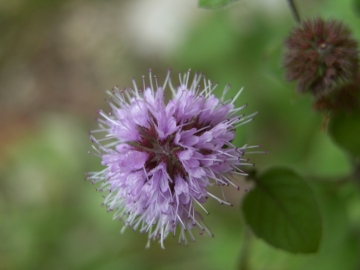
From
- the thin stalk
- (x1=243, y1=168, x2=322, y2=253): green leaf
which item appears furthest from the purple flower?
the thin stalk

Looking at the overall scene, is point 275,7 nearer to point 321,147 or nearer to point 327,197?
point 321,147

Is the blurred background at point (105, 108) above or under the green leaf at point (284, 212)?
above

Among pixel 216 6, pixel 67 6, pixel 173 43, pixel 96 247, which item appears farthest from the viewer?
pixel 67 6

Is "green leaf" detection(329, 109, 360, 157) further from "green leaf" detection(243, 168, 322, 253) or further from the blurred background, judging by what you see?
the blurred background

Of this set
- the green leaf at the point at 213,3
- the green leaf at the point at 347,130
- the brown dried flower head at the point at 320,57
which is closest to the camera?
the green leaf at the point at 213,3

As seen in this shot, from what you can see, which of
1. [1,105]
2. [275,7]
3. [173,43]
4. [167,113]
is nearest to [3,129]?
[1,105]

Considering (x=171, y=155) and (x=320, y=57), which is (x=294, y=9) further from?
(x=171, y=155)

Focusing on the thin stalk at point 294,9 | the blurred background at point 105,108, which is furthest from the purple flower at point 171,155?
the blurred background at point 105,108

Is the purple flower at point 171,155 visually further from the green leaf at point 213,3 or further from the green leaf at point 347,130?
the green leaf at point 347,130
